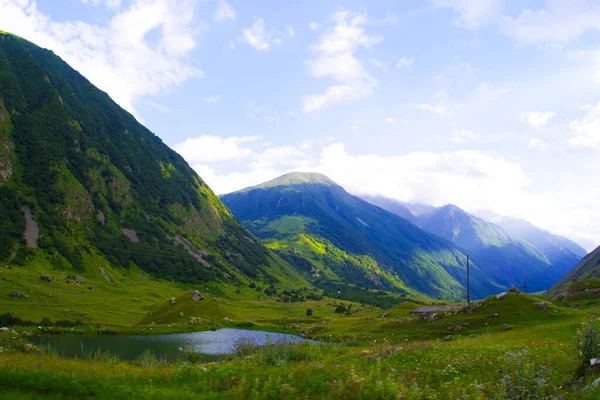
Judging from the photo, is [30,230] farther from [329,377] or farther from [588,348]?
[588,348]

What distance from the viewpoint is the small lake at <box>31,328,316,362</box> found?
52.7 metres

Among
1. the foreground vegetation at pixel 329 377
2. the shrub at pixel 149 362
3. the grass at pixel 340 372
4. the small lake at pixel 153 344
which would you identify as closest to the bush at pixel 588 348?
the foreground vegetation at pixel 329 377

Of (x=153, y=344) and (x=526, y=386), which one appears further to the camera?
(x=153, y=344)

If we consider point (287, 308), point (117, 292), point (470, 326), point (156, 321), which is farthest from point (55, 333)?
point (287, 308)

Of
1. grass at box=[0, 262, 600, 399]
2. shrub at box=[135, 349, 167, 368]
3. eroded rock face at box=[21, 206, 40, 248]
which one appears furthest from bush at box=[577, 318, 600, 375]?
eroded rock face at box=[21, 206, 40, 248]

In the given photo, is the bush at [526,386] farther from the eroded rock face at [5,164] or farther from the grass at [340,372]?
the eroded rock face at [5,164]

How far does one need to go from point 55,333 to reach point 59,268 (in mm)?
104216

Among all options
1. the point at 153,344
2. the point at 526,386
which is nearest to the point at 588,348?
the point at 526,386

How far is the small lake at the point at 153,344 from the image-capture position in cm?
5266

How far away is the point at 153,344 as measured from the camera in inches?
2516

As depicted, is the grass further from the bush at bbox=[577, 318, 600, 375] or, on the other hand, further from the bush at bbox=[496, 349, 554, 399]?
the bush at bbox=[577, 318, 600, 375]

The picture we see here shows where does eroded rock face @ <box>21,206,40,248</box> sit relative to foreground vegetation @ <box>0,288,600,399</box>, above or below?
above

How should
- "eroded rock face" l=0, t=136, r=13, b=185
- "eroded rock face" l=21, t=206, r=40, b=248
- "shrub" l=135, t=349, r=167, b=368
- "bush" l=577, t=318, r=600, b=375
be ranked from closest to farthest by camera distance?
1. "bush" l=577, t=318, r=600, b=375
2. "shrub" l=135, t=349, r=167, b=368
3. "eroded rock face" l=21, t=206, r=40, b=248
4. "eroded rock face" l=0, t=136, r=13, b=185

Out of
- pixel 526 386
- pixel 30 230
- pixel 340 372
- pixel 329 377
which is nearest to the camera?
pixel 526 386
